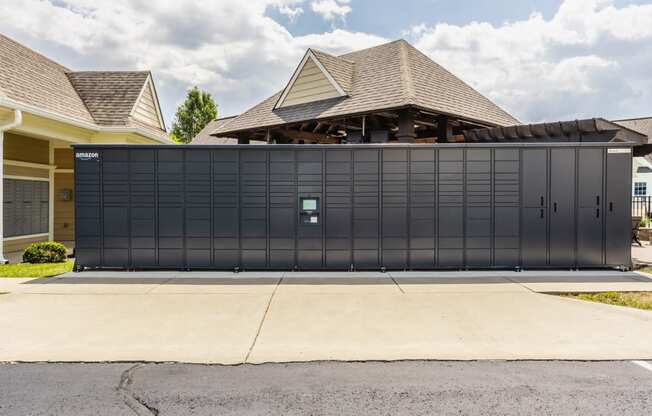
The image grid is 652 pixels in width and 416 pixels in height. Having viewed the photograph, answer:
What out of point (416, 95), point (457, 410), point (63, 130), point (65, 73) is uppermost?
point (65, 73)

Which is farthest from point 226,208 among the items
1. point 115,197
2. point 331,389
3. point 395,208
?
point 331,389

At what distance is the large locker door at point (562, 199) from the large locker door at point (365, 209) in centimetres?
364

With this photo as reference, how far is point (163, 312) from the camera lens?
6.30 metres

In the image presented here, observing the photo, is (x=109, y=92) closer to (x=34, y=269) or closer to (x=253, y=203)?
(x=34, y=269)

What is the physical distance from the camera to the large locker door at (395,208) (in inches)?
363

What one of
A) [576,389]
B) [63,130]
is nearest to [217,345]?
[576,389]

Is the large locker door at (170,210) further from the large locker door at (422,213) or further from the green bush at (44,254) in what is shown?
the large locker door at (422,213)

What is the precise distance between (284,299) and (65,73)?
1467 cm

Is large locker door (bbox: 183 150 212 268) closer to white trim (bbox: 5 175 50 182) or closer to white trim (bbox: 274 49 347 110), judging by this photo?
white trim (bbox: 274 49 347 110)

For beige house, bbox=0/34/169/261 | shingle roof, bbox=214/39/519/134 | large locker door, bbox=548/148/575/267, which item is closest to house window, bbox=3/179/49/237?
beige house, bbox=0/34/169/261

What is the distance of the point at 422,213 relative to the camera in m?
9.23

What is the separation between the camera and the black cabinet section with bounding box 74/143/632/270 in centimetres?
918

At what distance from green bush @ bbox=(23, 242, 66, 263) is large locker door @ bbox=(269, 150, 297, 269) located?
565cm

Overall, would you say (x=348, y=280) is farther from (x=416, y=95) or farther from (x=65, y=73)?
(x=65, y=73)
